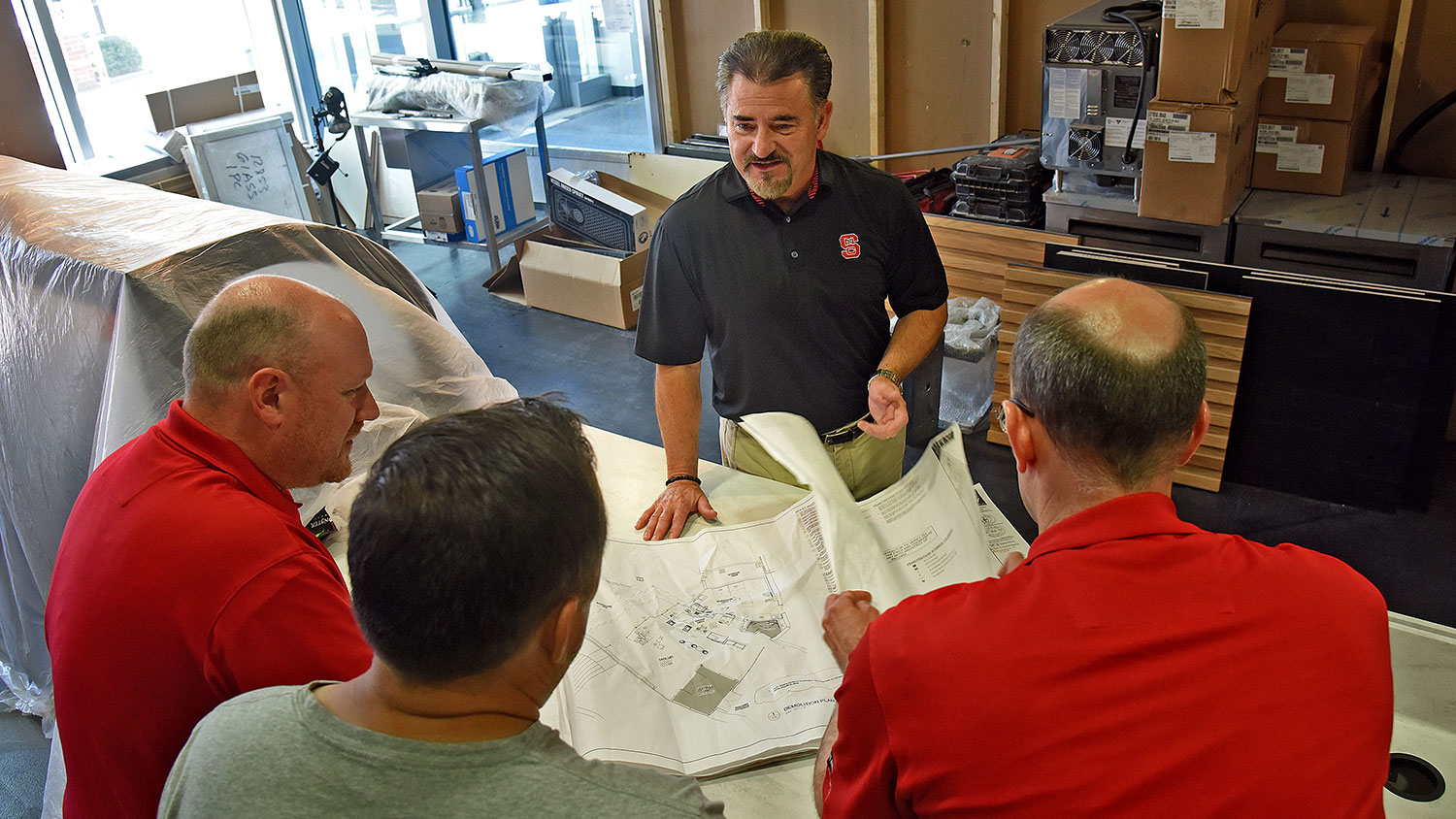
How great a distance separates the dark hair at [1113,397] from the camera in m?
0.96

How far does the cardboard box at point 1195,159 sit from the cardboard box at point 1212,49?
42 mm

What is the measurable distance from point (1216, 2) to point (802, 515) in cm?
196

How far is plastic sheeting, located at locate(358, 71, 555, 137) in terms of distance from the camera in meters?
4.59

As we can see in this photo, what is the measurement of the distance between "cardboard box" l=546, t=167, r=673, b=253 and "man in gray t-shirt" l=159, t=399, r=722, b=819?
3833 millimetres

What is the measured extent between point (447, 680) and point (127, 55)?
5.70 metres

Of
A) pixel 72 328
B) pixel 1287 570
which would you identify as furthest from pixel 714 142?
pixel 1287 570

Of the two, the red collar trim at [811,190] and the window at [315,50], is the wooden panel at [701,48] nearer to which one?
the window at [315,50]

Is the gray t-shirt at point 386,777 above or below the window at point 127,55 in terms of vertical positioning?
below

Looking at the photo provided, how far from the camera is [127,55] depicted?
201 inches

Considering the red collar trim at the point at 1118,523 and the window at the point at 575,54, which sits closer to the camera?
the red collar trim at the point at 1118,523

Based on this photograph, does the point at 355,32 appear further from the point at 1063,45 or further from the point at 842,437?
the point at 842,437

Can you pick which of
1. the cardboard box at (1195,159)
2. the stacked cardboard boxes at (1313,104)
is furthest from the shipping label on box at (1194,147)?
the stacked cardboard boxes at (1313,104)

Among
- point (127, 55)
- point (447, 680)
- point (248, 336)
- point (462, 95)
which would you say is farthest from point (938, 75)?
point (127, 55)

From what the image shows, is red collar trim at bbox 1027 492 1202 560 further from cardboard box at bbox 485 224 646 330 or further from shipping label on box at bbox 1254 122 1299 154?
cardboard box at bbox 485 224 646 330
